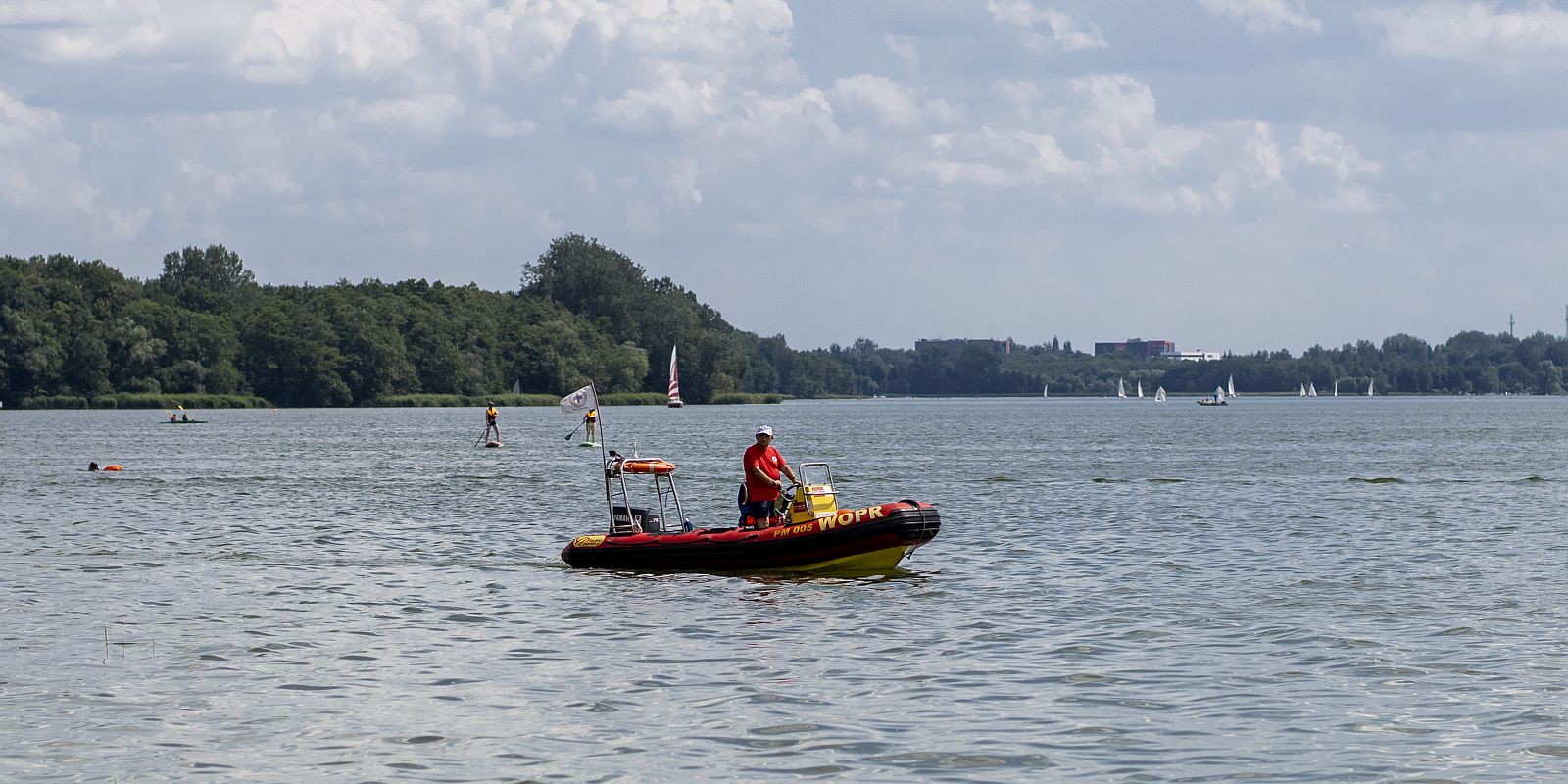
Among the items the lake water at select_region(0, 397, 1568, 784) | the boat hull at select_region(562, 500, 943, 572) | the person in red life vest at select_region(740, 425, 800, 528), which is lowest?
the lake water at select_region(0, 397, 1568, 784)

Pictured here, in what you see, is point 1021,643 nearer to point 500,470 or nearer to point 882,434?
point 500,470

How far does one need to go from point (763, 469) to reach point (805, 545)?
1.31 metres

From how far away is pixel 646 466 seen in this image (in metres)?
26.2

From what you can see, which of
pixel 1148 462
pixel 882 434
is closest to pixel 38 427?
pixel 882 434

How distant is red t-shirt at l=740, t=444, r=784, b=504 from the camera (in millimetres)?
25953

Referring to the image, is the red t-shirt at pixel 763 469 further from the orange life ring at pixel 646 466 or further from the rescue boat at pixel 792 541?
the orange life ring at pixel 646 466

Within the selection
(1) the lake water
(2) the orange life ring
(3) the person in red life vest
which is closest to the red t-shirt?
(3) the person in red life vest

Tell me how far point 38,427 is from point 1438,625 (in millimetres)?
105168

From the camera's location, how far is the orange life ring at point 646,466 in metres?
26.2

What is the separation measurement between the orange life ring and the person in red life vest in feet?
3.85

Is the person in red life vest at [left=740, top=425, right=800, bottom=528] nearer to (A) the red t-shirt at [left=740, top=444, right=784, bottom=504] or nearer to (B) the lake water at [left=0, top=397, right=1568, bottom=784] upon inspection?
(A) the red t-shirt at [left=740, top=444, right=784, bottom=504]

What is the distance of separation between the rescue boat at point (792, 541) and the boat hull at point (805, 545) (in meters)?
0.01

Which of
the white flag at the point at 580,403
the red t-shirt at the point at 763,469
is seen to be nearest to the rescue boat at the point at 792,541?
the red t-shirt at the point at 763,469

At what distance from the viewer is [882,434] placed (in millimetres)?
115562
